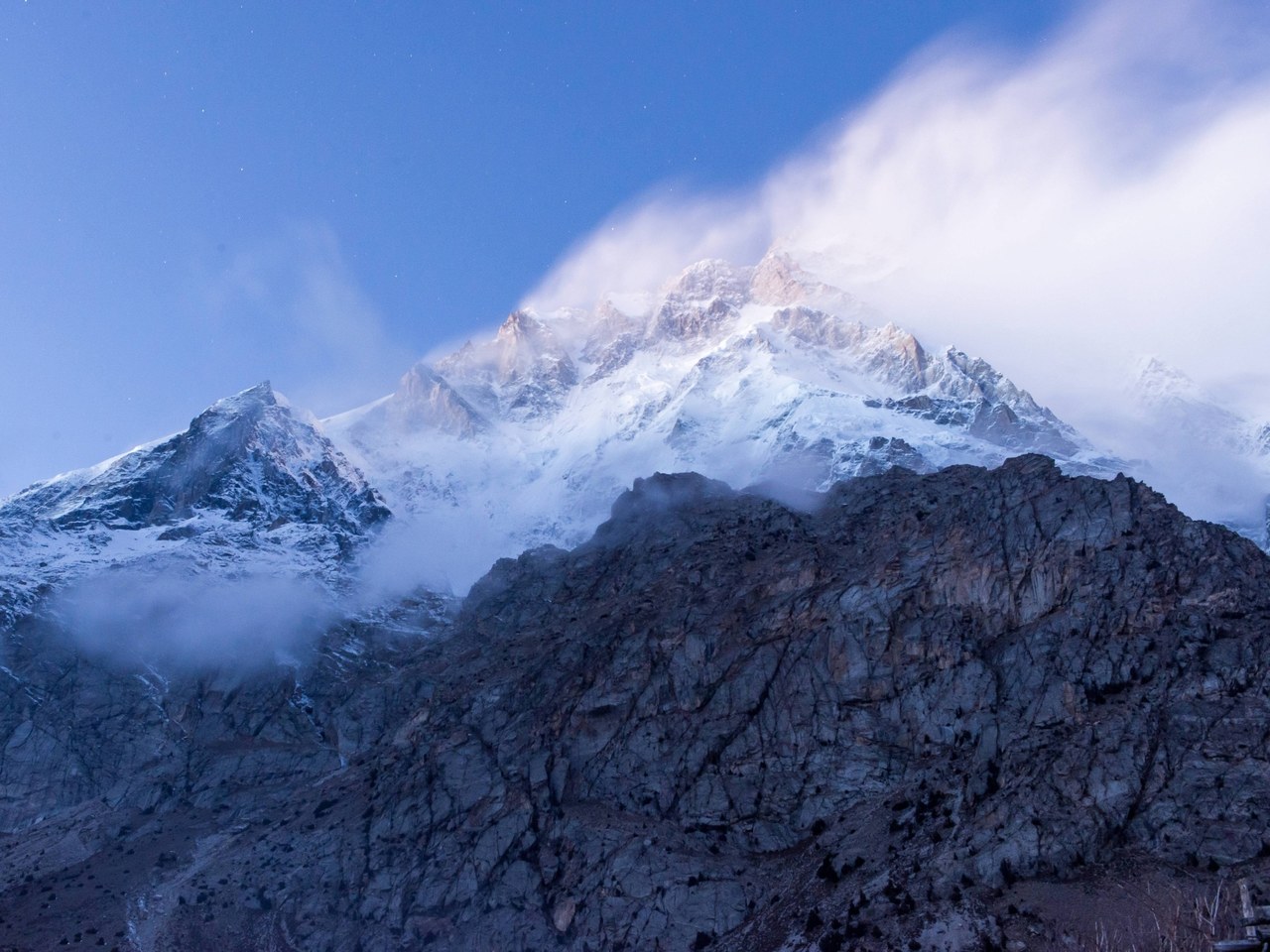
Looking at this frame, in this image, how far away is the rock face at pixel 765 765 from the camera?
9756cm

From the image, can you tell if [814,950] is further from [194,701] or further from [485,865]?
[194,701]

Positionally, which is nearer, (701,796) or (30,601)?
(701,796)

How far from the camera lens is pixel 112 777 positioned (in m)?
167

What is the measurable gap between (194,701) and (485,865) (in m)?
80.4

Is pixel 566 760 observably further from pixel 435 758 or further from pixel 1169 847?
pixel 1169 847

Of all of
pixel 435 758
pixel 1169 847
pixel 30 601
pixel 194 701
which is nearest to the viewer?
pixel 1169 847

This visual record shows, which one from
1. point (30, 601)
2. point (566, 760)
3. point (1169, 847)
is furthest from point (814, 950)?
point (30, 601)

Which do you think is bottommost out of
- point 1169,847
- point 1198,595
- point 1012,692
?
point 1169,847

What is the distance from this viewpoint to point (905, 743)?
12144 cm

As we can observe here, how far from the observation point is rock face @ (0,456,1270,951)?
97562 mm

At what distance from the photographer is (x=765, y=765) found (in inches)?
4941

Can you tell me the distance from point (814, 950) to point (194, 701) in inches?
4957

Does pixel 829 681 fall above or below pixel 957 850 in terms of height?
above

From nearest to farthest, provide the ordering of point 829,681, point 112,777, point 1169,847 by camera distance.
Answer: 1. point 1169,847
2. point 829,681
3. point 112,777
